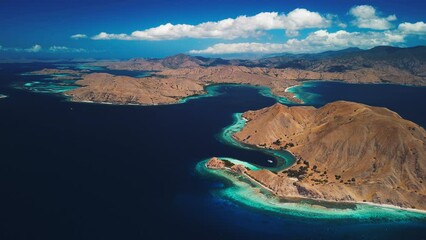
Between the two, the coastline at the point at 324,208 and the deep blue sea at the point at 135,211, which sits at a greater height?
the deep blue sea at the point at 135,211

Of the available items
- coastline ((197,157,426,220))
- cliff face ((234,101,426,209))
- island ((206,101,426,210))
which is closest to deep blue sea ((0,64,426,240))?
coastline ((197,157,426,220))

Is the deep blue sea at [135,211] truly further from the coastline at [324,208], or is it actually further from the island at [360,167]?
the island at [360,167]

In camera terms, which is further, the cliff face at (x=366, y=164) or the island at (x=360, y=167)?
the cliff face at (x=366, y=164)

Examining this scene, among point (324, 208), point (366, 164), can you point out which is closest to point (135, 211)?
point (324, 208)

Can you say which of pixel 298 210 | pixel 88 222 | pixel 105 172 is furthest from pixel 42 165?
pixel 298 210

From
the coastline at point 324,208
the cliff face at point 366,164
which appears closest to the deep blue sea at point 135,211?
the coastline at point 324,208

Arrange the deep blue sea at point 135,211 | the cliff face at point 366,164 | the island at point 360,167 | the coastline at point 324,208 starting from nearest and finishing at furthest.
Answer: the deep blue sea at point 135,211 → the coastline at point 324,208 → the island at point 360,167 → the cliff face at point 366,164

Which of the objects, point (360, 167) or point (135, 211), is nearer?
point (135, 211)

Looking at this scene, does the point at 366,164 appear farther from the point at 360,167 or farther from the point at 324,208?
the point at 324,208

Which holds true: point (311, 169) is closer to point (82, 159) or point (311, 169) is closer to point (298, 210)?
point (298, 210)

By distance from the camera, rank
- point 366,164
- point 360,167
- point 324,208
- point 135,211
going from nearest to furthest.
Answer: point 135,211 < point 324,208 < point 366,164 < point 360,167

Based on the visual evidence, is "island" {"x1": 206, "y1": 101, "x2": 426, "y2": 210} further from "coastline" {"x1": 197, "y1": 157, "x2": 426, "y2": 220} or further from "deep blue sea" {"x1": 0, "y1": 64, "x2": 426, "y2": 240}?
"deep blue sea" {"x1": 0, "y1": 64, "x2": 426, "y2": 240}
